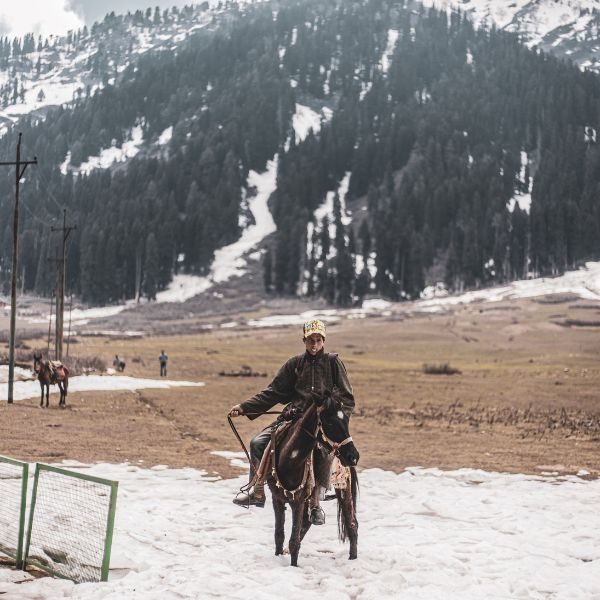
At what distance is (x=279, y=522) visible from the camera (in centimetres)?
811

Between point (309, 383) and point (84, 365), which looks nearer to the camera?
point (309, 383)

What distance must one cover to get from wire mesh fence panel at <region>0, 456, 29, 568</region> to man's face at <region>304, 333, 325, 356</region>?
3.54 meters

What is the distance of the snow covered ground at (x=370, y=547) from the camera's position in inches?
275

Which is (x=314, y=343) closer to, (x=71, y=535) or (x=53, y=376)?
(x=71, y=535)

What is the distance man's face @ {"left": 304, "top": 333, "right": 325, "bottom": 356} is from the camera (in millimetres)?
8031

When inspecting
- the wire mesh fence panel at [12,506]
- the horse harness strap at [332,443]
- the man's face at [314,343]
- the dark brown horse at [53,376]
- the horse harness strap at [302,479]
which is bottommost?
the dark brown horse at [53,376]

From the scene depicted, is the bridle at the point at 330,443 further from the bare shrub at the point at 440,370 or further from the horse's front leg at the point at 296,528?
the bare shrub at the point at 440,370

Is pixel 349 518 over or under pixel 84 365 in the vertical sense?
over

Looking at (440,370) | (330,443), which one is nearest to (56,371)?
(330,443)

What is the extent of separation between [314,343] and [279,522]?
2.25 metres

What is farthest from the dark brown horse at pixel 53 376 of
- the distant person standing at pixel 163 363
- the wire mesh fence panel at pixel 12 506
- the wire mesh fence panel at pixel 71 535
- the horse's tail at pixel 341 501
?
the horse's tail at pixel 341 501

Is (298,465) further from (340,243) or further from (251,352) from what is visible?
(340,243)

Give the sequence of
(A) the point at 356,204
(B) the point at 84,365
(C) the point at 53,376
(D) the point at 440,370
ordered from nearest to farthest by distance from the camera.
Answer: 1. (C) the point at 53,376
2. (B) the point at 84,365
3. (D) the point at 440,370
4. (A) the point at 356,204

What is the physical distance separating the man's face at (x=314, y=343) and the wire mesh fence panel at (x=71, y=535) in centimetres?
272
